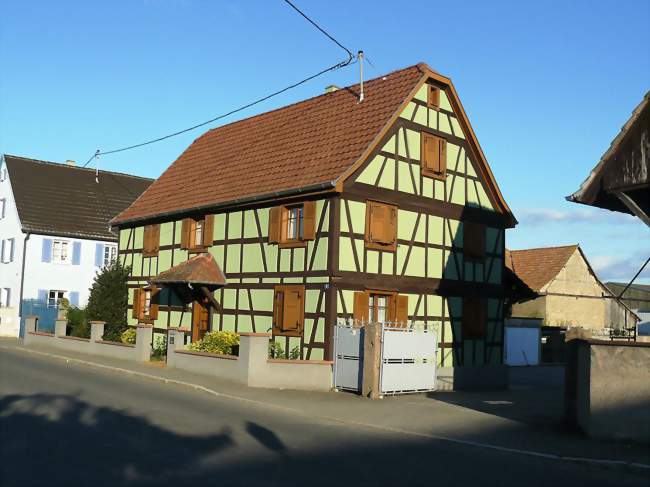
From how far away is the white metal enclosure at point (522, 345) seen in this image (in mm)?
32594

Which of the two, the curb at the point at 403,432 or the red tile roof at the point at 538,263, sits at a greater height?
the red tile roof at the point at 538,263

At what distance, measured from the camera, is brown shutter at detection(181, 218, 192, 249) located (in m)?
25.0

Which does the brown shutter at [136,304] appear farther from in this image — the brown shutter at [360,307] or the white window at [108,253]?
the white window at [108,253]

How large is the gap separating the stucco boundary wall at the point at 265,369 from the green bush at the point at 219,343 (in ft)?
4.19

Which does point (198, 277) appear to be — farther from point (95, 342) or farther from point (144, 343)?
point (95, 342)

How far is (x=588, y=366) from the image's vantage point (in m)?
12.4

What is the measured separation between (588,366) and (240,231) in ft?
41.0

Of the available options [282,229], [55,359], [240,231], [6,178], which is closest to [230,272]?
[240,231]

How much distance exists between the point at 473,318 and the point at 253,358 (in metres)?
8.50

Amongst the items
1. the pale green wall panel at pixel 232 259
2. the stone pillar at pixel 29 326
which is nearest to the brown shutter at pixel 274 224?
the pale green wall panel at pixel 232 259

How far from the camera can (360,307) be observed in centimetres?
1992

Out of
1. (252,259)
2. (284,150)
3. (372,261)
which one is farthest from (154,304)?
(372,261)

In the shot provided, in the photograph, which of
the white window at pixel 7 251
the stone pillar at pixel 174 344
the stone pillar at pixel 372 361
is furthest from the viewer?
the white window at pixel 7 251

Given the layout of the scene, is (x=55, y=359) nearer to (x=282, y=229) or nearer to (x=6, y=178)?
(x=282, y=229)
